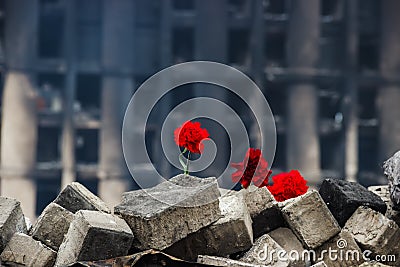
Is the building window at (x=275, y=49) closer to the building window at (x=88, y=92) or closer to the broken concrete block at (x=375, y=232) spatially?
the building window at (x=88, y=92)

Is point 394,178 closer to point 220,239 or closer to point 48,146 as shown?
point 220,239

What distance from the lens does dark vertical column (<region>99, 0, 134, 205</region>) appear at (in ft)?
13.7

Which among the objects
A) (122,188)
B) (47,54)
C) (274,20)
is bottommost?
(122,188)

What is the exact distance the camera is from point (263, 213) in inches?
58.0

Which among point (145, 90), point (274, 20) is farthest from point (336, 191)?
point (274, 20)

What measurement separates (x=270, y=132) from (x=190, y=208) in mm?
2639

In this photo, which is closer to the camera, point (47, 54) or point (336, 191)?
point (336, 191)

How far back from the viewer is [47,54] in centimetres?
433

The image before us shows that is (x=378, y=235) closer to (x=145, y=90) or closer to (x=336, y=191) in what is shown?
(x=336, y=191)

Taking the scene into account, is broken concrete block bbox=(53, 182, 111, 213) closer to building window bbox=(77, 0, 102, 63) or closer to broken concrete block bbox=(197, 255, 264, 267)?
broken concrete block bbox=(197, 255, 264, 267)

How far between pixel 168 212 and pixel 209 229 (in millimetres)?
133

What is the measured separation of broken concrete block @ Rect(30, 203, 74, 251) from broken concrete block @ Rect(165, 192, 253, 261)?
12.4 inches

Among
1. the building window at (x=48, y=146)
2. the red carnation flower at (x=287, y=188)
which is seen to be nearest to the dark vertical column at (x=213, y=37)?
the building window at (x=48, y=146)

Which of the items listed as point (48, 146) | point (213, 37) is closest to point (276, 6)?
point (213, 37)
